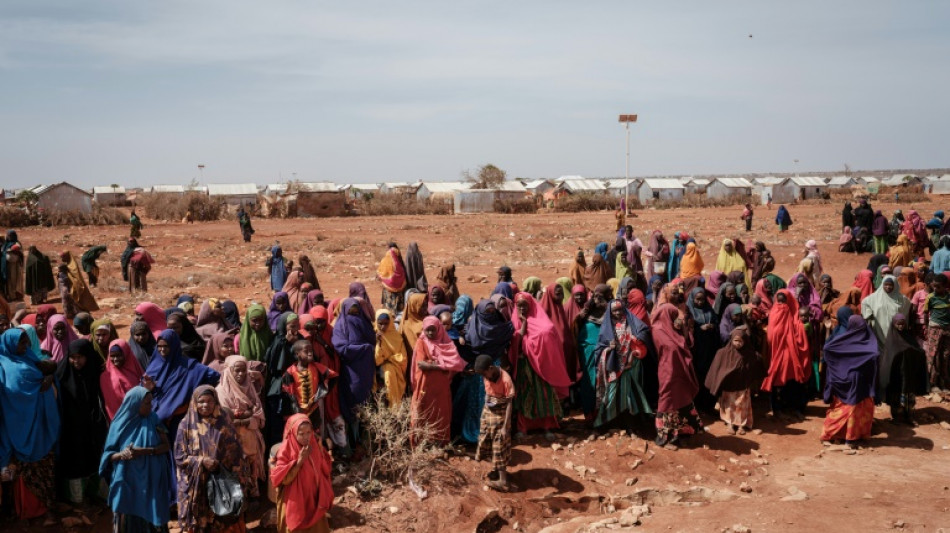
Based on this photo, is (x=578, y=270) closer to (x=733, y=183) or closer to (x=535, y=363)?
(x=535, y=363)

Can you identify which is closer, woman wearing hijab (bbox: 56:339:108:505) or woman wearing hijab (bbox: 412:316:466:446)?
woman wearing hijab (bbox: 56:339:108:505)

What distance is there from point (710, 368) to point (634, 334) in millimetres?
1105

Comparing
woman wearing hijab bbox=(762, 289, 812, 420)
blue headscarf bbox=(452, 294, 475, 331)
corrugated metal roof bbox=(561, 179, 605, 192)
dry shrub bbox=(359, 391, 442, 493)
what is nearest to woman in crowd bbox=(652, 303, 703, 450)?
woman wearing hijab bbox=(762, 289, 812, 420)

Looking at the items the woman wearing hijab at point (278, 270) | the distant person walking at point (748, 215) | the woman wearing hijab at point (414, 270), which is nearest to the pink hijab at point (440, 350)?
the woman wearing hijab at point (414, 270)

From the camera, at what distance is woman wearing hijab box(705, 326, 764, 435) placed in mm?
7016

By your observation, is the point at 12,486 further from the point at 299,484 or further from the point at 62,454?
the point at 299,484

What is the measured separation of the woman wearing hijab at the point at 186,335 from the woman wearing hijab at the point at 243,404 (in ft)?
→ 4.14

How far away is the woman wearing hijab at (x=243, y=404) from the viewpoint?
4824 mm

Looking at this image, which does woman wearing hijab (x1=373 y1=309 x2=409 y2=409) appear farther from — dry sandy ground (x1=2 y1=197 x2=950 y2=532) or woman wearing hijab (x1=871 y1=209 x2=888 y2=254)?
woman wearing hijab (x1=871 y1=209 x2=888 y2=254)

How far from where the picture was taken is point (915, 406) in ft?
25.8

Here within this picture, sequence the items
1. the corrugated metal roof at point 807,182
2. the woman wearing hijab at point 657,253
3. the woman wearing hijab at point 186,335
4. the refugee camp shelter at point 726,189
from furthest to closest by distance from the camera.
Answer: the refugee camp shelter at point 726,189 < the corrugated metal roof at point 807,182 < the woman wearing hijab at point 657,253 < the woman wearing hijab at point 186,335

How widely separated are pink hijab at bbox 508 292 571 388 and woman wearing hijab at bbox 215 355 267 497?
8.29 ft

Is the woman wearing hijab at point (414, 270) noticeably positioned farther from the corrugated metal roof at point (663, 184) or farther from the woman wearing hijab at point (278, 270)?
the corrugated metal roof at point (663, 184)

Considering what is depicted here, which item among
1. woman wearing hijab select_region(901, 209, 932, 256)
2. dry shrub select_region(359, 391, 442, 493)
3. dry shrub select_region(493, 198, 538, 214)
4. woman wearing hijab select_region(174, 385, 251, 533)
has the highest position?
dry shrub select_region(493, 198, 538, 214)
